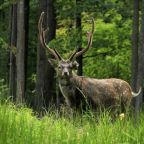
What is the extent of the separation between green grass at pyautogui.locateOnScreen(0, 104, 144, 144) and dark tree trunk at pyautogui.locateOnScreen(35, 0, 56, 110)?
13.4 m

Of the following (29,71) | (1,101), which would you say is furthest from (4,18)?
(1,101)

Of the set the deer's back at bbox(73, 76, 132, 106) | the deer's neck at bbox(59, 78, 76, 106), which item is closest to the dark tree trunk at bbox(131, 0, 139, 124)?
the deer's back at bbox(73, 76, 132, 106)

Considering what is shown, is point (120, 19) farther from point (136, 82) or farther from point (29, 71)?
point (29, 71)

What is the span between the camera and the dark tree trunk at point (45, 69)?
23438 millimetres

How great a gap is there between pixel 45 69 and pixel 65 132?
16.1 metres

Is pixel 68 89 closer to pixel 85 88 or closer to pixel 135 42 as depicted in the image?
pixel 85 88

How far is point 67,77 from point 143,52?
6524 mm

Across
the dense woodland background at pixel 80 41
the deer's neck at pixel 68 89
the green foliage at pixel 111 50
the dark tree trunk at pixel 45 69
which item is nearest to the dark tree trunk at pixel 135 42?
the dense woodland background at pixel 80 41

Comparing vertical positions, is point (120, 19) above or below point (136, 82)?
above

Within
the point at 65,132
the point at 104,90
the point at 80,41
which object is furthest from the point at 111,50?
the point at 65,132

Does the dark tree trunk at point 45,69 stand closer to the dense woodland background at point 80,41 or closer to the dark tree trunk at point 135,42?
the dense woodland background at point 80,41

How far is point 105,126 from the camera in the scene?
8266mm

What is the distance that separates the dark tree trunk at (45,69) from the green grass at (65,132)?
43.8 feet

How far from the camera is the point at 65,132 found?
8.23 meters
